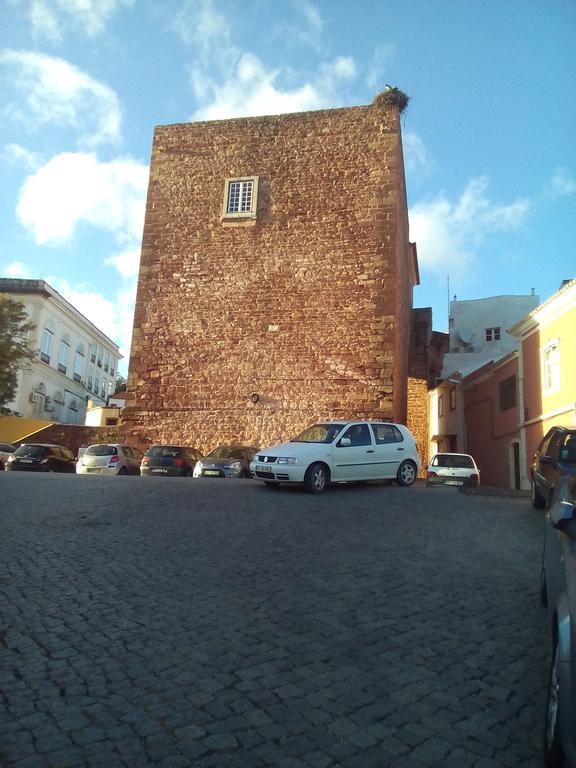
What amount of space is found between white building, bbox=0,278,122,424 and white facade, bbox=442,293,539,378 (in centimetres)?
2654

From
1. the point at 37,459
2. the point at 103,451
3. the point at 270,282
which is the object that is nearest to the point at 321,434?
the point at 103,451

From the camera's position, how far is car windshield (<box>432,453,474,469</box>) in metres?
21.3

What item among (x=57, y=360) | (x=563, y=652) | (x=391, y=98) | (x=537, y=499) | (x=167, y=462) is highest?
(x=391, y=98)

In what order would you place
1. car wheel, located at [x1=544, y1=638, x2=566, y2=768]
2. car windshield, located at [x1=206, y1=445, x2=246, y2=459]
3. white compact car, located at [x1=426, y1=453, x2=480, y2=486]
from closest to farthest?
car wheel, located at [x1=544, y1=638, x2=566, y2=768], car windshield, located at [x1=206, y1=445, x2=246, y2=459], white compact car, located at [x1=426, y1=453, x2=480, y2=486]

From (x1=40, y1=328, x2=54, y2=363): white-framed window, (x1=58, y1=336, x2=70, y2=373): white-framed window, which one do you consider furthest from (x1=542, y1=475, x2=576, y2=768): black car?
(x1=58, y1=336, x2=70, y2=373): white-framed window

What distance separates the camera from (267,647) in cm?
412

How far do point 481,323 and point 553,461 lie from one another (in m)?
34.1

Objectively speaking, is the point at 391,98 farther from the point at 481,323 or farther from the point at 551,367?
the point at 481,323

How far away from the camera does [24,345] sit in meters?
30.9

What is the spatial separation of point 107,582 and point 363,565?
2.47 metres

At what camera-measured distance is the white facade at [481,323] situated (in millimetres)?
39875

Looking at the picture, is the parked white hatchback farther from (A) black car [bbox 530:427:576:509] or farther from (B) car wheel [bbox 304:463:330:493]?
(A) black car [bbox 530:427:576:509]

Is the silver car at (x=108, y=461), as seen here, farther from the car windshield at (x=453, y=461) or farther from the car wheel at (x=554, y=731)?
the car wheel at (x=554, y=731)

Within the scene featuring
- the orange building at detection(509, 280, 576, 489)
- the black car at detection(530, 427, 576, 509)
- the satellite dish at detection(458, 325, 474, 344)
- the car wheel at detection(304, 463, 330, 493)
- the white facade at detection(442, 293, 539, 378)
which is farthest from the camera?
the satellite dish at detection(458, 325, 474, 344)
